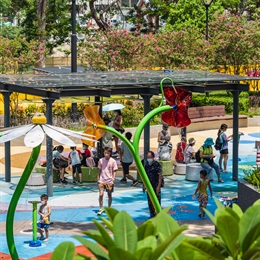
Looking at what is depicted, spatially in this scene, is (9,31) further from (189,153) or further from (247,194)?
(247,194)

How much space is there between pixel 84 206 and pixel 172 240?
13.1 meters

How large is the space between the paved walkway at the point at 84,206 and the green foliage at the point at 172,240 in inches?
328

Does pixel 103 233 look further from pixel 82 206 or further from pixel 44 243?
pixel 82 206

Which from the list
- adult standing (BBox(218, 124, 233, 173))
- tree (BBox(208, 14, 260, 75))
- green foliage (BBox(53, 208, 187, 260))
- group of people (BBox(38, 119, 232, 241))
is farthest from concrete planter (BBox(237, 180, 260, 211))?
Result: tree (BBox(208, 14, 260, 75))

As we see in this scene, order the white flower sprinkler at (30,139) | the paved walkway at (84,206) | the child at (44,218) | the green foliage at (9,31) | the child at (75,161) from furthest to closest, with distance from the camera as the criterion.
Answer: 1. the green foliage at (9,31)
2. the child at (75,161)
3. the paved walkway at (84,206)
4. the child at (44,218)
5. the white flower sprinkler at (30,139)

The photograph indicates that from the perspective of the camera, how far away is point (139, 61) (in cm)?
3597

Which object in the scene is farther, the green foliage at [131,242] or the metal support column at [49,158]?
the metal support column at [49,158]

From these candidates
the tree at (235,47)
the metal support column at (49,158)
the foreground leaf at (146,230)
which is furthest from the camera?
the tree at (235,47)

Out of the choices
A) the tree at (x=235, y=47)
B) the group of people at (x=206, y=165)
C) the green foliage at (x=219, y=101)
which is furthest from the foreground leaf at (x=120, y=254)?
the tree at (x=235, y=47)

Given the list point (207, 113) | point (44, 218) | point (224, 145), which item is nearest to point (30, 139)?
point (44, 218)

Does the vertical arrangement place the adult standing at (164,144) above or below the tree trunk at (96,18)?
below

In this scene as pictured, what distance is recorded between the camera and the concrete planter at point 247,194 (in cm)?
1402

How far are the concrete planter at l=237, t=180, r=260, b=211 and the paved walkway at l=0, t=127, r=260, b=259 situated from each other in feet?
5.85

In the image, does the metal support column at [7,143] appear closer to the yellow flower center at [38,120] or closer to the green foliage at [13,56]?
the green foliage at [13,56]
